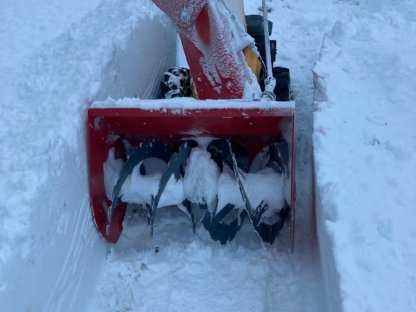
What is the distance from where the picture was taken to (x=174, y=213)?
3.02m

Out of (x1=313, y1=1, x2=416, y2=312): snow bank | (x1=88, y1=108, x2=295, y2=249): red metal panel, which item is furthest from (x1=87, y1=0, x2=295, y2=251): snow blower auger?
(x1=313, y1=1, x2=416, y2=312): snow bank

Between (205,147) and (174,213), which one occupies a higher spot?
(205,147)

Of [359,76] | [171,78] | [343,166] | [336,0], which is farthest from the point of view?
[336,0]

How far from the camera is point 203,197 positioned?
8.77 ft

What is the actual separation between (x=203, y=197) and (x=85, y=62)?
982 mm

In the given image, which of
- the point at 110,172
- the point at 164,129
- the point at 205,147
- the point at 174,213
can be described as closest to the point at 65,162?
the point at 110,172

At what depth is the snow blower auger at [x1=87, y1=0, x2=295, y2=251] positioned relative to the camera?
257 centimetres

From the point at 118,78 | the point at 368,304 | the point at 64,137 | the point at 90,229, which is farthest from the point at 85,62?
the point at 368,304

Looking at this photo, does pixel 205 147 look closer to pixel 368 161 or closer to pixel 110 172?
pixel 110 172

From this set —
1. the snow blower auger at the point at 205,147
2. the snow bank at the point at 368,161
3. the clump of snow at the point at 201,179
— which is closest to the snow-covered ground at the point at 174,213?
A: the snow bank at the point at 368,161

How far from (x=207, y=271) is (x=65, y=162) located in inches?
35.2

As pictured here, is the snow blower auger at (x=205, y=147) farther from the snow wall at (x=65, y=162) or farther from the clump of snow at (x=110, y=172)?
the snow wall at (x=65, y=162)

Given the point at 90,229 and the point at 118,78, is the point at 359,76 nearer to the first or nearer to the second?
the point at 118,78

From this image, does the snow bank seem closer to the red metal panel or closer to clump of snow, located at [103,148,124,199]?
the red metal panel
